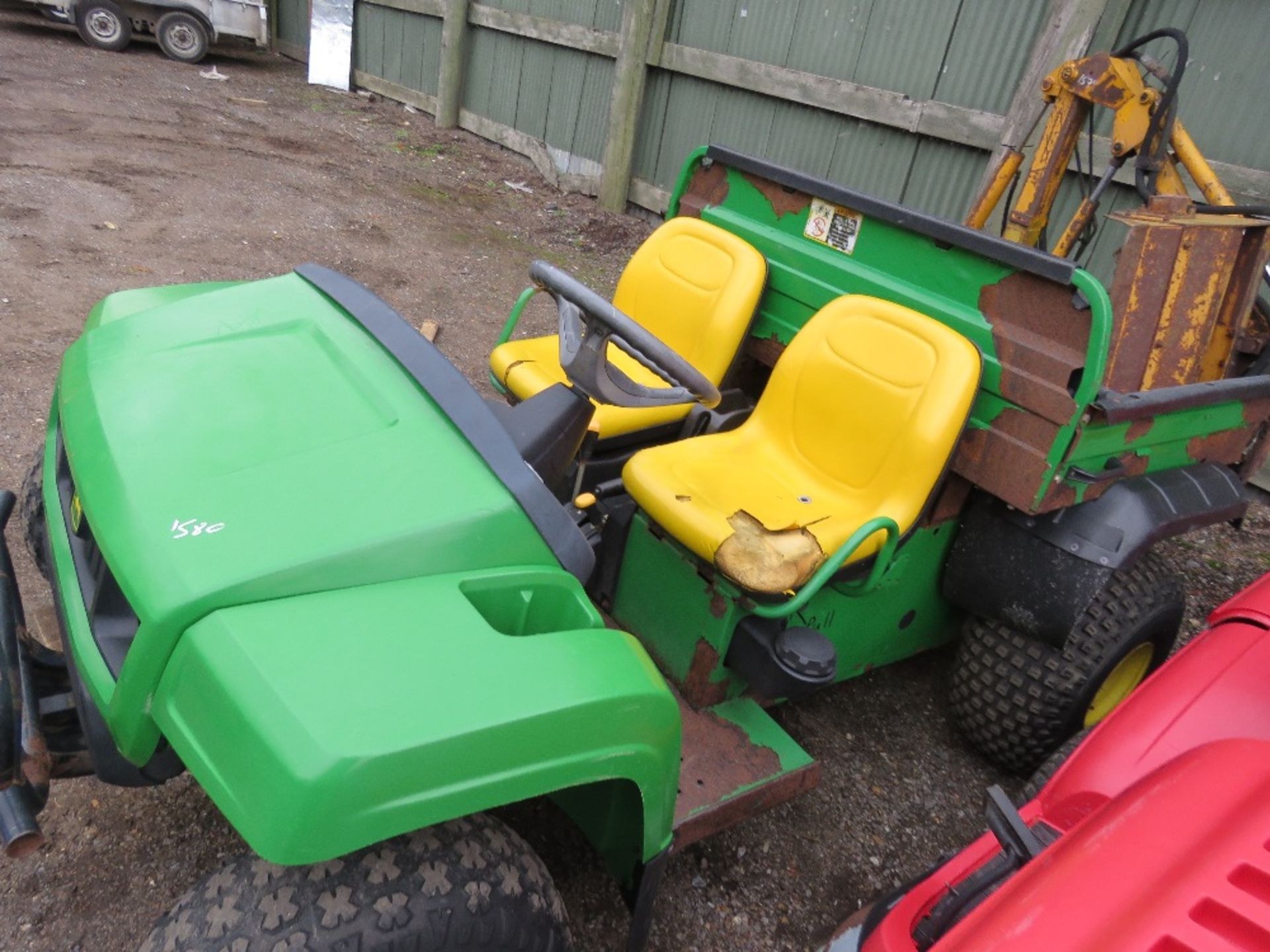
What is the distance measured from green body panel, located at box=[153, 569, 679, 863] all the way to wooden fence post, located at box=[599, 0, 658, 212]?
583cm

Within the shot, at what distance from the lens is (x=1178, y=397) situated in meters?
2.24

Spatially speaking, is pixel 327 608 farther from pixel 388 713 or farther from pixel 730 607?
pixel 730 607

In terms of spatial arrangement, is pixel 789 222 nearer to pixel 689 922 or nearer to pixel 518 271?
pixel 689 922

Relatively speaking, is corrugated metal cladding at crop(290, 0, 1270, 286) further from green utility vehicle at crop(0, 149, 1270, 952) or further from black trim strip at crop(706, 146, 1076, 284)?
black trim strip at crop(706, 146, 1076, 284)

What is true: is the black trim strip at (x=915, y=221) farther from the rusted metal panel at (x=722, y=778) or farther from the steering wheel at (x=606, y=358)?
the rusted metal panel at (x=722, y=778)

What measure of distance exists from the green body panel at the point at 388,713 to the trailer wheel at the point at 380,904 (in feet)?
0.63

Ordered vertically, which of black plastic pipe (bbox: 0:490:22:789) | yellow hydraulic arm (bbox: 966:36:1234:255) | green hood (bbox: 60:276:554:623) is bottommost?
black plastic pipe (bbox: 0:490:22:789)

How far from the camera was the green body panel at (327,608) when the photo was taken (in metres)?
1.09

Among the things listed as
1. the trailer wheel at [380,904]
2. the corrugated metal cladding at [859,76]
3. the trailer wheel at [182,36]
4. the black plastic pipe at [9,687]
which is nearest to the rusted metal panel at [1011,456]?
the trailer wheel at [380,904]

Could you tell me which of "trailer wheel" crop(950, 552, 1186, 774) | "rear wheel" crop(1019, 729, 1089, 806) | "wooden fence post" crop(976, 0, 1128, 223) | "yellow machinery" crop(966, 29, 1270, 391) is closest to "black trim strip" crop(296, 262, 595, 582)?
"rear wheel" crop(1019, 729, 1089, 806)

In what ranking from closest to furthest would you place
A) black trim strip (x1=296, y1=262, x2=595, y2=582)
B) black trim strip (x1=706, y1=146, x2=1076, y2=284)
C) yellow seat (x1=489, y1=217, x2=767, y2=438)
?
black trim strip (x1=296, y1=262, x2=595, y2=582), black trim strip (x1=706, y1=146, x2=1076, y2=284), yellow seat (x1=489, y1=217, x2=767, y2=438)

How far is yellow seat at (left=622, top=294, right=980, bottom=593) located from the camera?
209 centimetres

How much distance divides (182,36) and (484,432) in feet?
36.2

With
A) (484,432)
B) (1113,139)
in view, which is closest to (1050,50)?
(1113,139)
